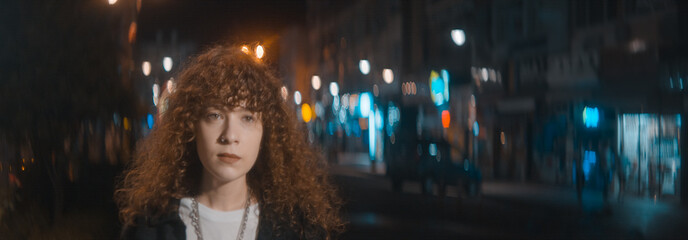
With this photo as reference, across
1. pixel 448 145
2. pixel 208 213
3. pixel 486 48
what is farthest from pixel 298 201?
pixel 486 48

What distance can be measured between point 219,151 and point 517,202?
14.1m

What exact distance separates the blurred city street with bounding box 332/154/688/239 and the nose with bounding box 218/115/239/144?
25.2ft

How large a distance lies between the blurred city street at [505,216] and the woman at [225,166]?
7.43 m

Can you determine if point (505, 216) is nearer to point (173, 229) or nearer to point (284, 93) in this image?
point (284, 93)

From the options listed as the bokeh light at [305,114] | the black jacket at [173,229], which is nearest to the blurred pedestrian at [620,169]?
the bokeh light at [305,114]

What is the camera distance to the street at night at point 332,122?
197 cm

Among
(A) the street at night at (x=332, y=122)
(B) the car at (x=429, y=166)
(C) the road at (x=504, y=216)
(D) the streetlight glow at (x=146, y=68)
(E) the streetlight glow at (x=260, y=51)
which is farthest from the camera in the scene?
(B) the car at (x=429, y=166)

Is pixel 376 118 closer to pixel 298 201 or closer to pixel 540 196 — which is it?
pixel 540 196

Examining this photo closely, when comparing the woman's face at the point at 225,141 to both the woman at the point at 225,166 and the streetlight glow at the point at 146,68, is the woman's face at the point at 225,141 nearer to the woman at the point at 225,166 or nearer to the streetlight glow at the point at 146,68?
the woman at the point at 225,166

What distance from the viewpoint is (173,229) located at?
6.17 ft

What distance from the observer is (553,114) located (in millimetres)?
23078

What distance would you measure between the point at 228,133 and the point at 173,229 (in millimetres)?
279

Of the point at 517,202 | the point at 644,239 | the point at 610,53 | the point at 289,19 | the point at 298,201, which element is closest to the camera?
the point at 298,201

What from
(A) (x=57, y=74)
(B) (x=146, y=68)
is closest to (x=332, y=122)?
(B) (x=146, y=68)
